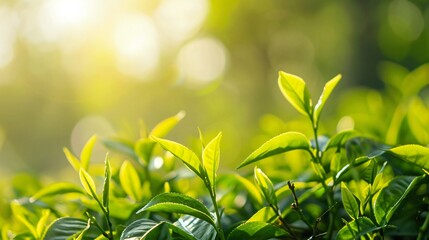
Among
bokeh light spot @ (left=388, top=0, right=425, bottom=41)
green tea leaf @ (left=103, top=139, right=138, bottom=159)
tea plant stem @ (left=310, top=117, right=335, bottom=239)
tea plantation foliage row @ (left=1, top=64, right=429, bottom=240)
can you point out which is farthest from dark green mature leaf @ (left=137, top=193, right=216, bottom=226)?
bokeh light spot @ (left=388, top=0, right=425, bottom=41)

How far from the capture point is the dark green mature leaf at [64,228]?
3.16 ft

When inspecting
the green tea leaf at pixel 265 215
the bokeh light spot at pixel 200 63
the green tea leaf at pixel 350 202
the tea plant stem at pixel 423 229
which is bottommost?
the bokeh light spot at pixel 200 63

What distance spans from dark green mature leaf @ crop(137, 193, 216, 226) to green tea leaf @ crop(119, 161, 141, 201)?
1.01 ft

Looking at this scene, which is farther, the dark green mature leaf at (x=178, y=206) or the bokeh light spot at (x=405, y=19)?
the bokeh light spot at (x=405, y=19)

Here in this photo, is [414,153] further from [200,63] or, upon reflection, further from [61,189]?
[200,63]

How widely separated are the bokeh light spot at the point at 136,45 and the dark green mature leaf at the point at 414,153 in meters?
16.5

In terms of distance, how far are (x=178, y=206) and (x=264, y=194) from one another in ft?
0.51

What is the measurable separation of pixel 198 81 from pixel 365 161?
16.8 metres

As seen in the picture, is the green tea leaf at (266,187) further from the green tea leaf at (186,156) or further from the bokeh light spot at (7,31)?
the bokeh light spot at (7,31)

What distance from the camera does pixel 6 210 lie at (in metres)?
1.85

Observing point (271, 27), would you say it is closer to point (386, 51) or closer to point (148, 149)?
point (386, 51)

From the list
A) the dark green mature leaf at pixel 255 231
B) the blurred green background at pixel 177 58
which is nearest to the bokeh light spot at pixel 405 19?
the blurred green background at pixel 177 58

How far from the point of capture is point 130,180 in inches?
49.4

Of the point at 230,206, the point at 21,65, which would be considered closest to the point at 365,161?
the point at 230,206
